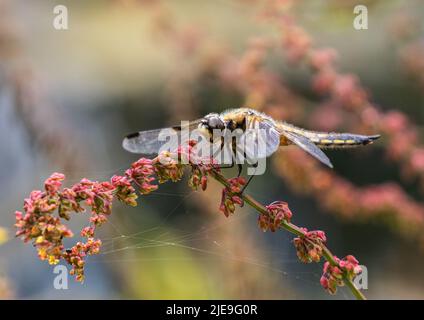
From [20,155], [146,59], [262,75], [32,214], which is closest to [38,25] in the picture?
[146,59]

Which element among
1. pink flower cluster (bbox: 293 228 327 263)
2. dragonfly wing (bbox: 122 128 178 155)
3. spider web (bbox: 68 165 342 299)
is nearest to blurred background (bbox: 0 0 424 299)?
spider web (bbox: 68 165 342 299)

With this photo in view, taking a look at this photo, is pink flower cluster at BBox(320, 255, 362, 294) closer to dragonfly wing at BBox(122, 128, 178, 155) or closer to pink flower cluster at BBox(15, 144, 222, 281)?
pink flower cluster at BBox(15, 144, 222, 281)

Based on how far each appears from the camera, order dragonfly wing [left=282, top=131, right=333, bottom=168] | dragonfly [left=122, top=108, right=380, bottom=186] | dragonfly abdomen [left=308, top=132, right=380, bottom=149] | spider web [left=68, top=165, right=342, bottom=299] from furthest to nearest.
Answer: spider web [left=68, top=165, right=342, bottom=299] < dragonfly abdomen [left=308, top=132, right=380, bottom=149] < dragonfly [left=122, top=108, right=380, bottom=186] < dragonfly wing [left=282, top=131, right=333, bottom=168]

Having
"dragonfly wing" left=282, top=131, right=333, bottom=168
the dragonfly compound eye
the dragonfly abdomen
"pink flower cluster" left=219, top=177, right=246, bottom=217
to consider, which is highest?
the dragonfly compound eye

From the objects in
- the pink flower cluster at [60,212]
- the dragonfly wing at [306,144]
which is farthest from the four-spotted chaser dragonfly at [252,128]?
the pink flower cluster at [60,212]

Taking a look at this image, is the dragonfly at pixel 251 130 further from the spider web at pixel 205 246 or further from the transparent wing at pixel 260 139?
the spider web at pixel 205 246

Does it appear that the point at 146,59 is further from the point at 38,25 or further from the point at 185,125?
the point at 185,125
